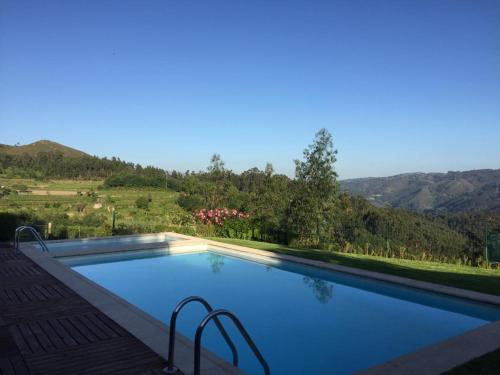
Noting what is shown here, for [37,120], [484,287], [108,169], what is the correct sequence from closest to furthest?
[484,287], [37,120], [108,169]

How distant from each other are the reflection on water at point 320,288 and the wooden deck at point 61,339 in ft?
12.4

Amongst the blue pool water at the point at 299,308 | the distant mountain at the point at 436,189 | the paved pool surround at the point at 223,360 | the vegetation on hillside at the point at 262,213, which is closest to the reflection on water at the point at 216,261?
the blue pool water at the point at 299,308

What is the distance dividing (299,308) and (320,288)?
1.17 meters

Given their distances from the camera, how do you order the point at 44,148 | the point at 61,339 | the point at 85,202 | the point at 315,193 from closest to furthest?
the point at 61,339, the point at 315,193, the point at 85,202, the point at 44,148

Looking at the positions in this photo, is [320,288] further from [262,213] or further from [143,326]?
[262,213]

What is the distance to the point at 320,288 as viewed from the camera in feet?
23.4

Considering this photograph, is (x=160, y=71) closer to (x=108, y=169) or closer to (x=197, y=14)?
(x=197, y=14)

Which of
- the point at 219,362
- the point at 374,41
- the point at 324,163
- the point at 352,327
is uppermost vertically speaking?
the point at 374,41

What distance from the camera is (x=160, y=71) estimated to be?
1853 centimetres

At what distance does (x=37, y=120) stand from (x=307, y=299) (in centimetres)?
2690

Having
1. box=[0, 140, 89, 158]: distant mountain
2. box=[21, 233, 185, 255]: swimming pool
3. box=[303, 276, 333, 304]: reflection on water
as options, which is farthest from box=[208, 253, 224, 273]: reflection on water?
box=[0, 140, 89, 158]: distant mountain

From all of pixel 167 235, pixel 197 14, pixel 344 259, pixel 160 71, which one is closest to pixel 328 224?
pixel 344 259

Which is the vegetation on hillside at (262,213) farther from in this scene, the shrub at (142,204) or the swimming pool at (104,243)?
the swimming pool at (104,243)

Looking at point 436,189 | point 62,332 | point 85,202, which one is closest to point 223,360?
point 62,332
